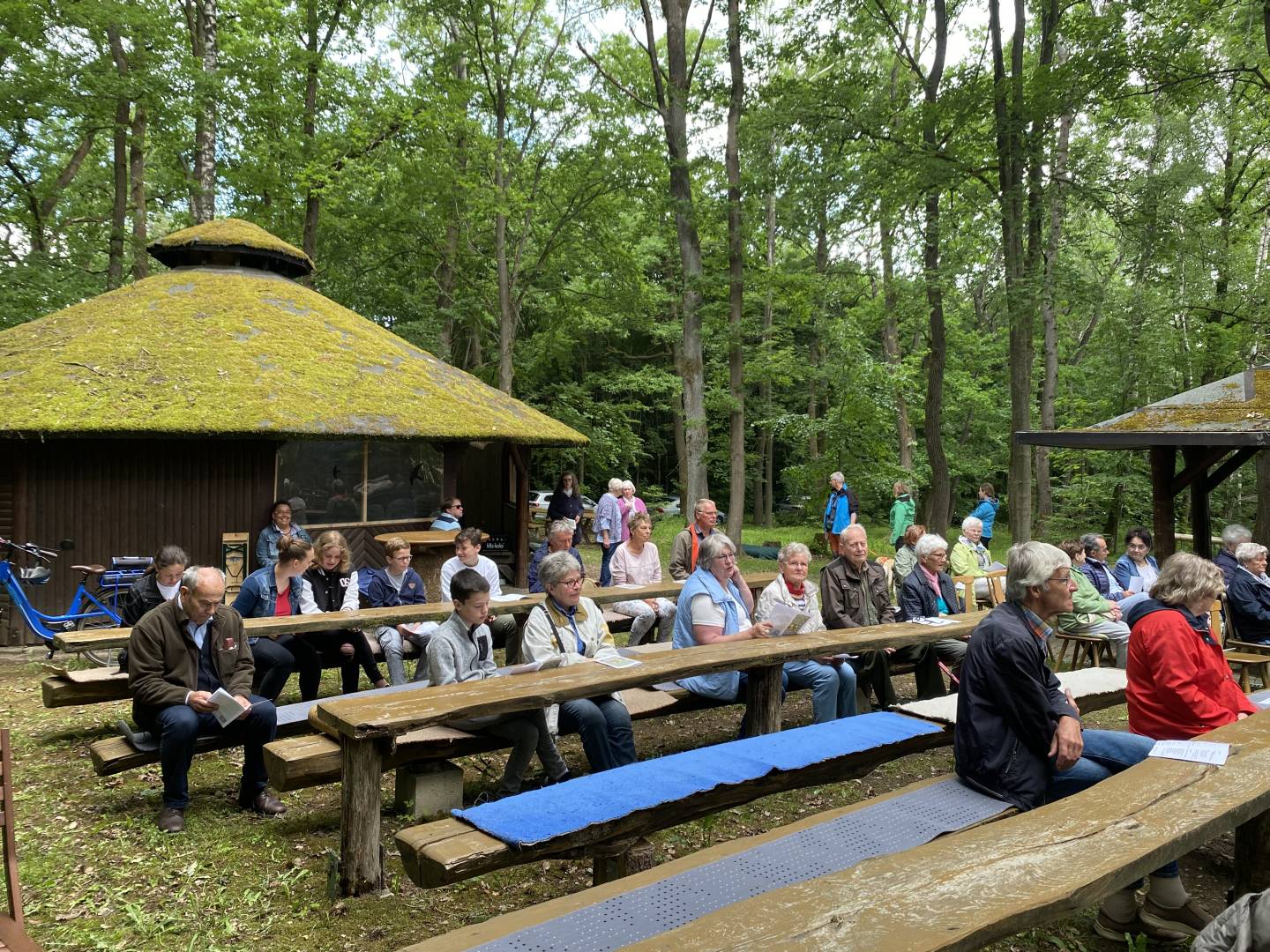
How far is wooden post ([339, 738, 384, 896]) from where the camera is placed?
400 centimetres

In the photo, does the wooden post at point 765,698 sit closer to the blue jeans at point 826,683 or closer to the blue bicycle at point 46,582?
the blue jeans at point 826,683

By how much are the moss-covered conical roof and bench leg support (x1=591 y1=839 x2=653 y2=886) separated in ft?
27.1

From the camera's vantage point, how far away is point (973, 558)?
30.4ft

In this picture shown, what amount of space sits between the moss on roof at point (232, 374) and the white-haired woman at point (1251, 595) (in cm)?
898

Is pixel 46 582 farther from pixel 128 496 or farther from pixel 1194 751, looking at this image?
pixel 1194 751

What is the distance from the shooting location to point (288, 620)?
20.4 ft

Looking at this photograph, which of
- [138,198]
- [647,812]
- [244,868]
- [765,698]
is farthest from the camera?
[138,198]

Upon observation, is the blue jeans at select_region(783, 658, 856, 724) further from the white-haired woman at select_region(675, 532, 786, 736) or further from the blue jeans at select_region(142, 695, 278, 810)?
the blue jeans at select_region(142, 695, 278, 810)

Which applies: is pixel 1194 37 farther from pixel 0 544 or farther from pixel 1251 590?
pixel 0 544

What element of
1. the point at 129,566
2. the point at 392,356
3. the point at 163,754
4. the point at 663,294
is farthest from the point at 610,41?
the point at 163,754

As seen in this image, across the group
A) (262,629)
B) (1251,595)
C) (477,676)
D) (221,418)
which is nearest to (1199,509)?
(1251,595)

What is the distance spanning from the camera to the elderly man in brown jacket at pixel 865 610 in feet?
21.1

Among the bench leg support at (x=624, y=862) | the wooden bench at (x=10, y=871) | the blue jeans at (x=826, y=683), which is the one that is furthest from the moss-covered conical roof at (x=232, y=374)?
the bench leg support at (x=624, y=862)

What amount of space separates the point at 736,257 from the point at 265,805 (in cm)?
1336
